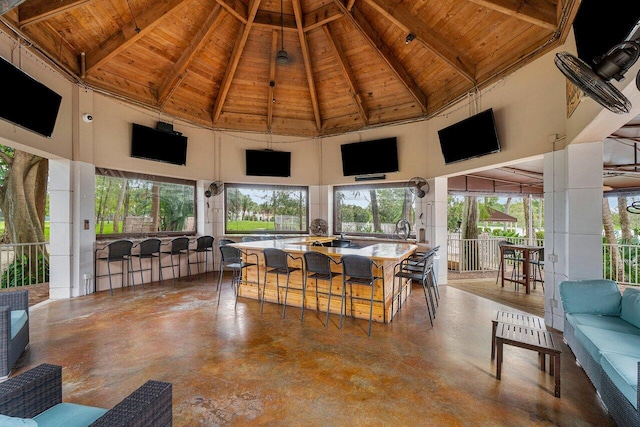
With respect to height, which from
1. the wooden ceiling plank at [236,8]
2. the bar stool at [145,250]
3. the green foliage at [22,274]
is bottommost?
the green foliage at [22,274]

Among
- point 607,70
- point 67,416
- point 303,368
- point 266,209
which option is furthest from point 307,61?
point 67,416

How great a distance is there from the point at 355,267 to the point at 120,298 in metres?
4.17

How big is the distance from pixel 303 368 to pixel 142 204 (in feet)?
17.7

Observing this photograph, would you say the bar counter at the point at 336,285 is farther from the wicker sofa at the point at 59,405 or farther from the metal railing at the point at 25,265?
the metal railing at the point at 25,265

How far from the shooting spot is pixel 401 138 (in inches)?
250

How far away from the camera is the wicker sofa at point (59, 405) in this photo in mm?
1198

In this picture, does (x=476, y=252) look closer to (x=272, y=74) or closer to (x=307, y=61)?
(x=307, y=61)

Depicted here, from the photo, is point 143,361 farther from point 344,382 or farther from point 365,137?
point 365,137

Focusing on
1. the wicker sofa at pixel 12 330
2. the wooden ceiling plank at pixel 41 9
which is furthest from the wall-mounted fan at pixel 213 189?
the wicker sofa at pixel 12 330

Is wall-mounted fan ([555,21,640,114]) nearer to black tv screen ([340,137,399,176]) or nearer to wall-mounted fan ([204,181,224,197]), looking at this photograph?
black tv screen ([340,137,399,176])

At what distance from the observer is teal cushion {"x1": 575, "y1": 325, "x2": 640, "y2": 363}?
2.12 meters

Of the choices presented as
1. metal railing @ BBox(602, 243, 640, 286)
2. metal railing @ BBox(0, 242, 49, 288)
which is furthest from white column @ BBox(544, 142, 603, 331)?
metal railing @ BBox(0, 242, 49, 288)

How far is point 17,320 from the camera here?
2641 millimetres

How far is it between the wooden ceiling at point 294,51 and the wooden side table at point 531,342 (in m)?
3.49
